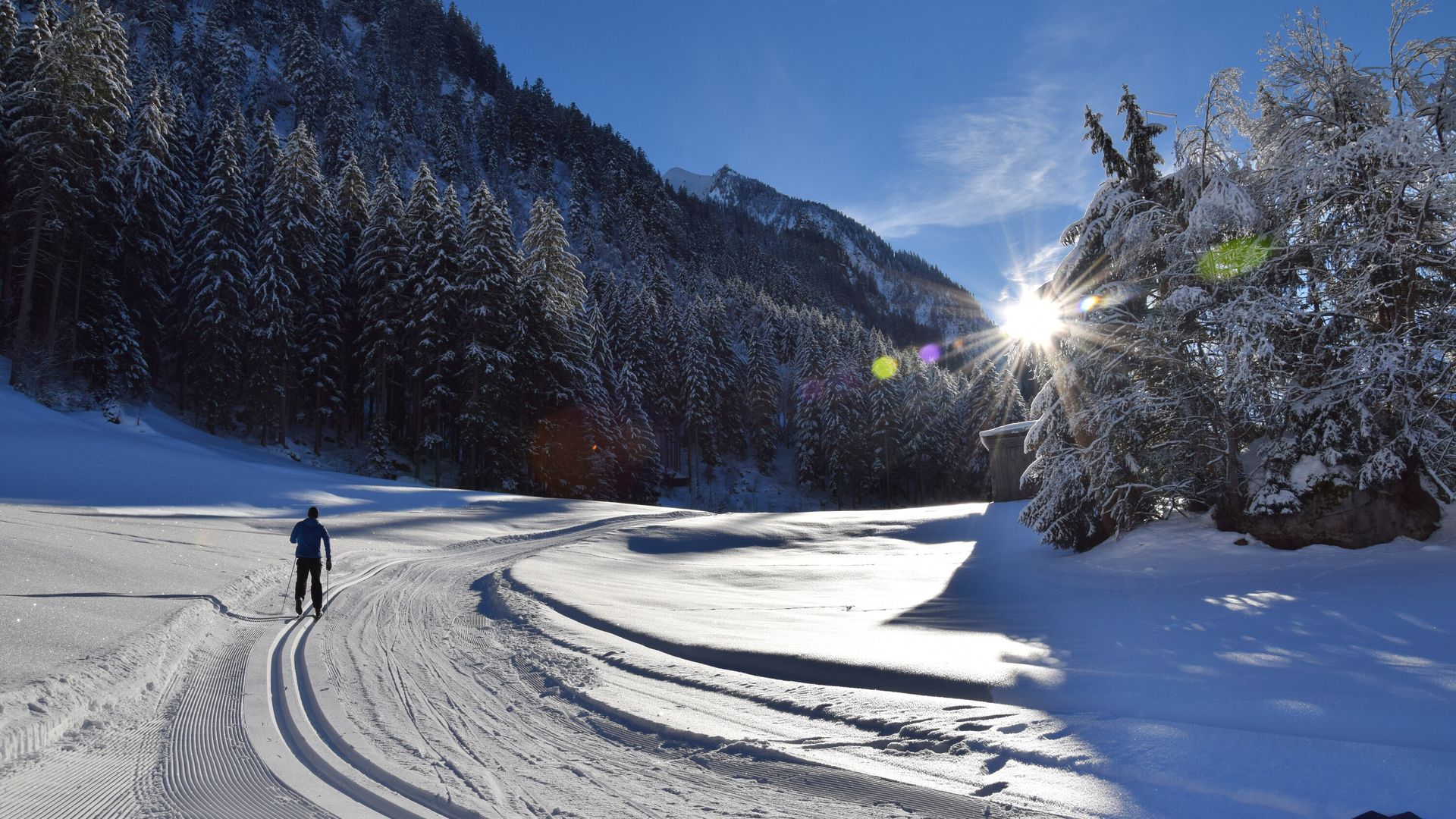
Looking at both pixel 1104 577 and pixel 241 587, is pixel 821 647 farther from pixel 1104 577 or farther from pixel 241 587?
pixel 241 587

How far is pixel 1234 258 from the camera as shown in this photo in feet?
34.6

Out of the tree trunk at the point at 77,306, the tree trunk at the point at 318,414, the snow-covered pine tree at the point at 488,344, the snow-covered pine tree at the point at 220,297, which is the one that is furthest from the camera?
the tree trunk at the point at 318,414

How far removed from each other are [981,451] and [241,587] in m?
44.9

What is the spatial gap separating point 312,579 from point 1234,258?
14.4 metres

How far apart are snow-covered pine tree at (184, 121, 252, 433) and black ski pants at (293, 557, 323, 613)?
2977 centimetres

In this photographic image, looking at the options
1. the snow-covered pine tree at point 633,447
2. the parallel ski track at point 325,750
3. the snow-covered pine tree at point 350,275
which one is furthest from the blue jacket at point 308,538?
the snow-covered pine tree at point 633,447

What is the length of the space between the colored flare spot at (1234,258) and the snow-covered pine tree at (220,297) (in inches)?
1502

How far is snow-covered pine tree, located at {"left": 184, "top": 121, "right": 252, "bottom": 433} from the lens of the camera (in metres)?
32.0

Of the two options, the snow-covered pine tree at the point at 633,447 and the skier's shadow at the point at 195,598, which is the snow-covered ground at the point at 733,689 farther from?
the snow-covered pine tree at the point at 633,447

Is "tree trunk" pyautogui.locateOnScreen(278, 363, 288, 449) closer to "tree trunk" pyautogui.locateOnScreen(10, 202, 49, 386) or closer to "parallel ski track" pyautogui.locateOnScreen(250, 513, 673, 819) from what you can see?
"tree trunk" pyautogui.locateOnScreen(10, 202, 49, 386)

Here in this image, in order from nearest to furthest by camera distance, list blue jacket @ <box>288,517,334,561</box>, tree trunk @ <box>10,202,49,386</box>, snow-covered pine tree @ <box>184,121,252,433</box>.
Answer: blue jacket @ <box>288,517,334,561</box>, tree trunk @ <box>10,202,49,386</box>, snow-covered pine tree @ <box>184,121,252,433</box>

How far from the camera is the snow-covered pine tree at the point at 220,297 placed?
32031 millimetres

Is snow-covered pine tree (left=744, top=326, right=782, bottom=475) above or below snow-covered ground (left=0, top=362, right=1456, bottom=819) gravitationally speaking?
above

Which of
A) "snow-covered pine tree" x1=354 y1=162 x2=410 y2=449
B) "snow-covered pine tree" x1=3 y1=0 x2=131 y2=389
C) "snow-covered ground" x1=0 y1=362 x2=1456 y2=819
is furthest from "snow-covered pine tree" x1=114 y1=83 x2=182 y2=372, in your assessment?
"snow-covered ground" x1=0 y1=362 x2=1456 y2=819
